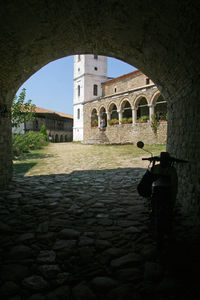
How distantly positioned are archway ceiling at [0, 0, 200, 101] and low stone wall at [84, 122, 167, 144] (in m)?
14.1

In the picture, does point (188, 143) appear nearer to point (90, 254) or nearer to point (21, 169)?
point (90, 254)

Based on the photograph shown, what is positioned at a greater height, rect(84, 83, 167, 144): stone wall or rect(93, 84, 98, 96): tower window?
rect(93, 84, 98, 96): tower window

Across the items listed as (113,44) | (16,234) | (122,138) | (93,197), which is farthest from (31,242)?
(122,138)

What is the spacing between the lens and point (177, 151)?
3.96 meters

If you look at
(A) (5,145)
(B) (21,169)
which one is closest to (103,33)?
(A) (5,145)

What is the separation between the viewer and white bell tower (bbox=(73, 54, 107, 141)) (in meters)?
33.9

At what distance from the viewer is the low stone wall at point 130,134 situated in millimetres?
18209

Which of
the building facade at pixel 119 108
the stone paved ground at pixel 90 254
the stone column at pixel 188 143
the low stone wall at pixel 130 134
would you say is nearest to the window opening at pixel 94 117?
the building facade at pixel 119 108

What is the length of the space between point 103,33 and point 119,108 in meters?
19.8

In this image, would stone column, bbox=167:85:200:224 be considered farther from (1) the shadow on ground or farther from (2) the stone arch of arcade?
(1) the shadow on ground

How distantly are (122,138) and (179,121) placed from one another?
18.3m

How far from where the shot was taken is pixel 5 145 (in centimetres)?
512

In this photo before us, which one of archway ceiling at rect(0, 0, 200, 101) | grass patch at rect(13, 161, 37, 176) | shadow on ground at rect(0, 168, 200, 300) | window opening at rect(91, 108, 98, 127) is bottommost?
shadow on ground at rect(0, 168, 200, 300)

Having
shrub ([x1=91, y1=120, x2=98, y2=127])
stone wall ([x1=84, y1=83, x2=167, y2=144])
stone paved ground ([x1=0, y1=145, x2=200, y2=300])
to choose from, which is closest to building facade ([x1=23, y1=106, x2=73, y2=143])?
shrub ([x1=91, y1=120, x2=98, y2=127])
